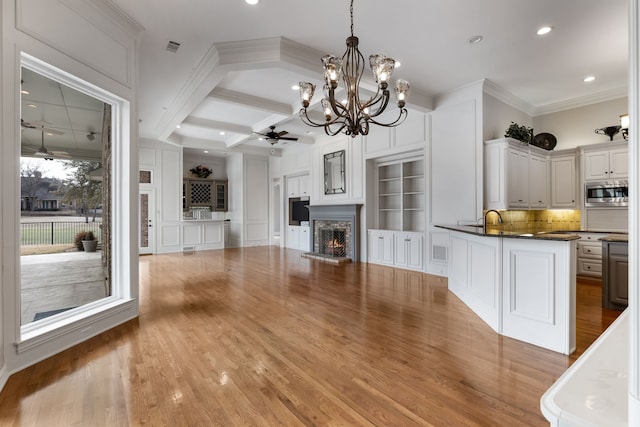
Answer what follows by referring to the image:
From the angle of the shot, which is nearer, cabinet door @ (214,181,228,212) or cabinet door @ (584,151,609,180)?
cabinet door @ (584,151,609,180)

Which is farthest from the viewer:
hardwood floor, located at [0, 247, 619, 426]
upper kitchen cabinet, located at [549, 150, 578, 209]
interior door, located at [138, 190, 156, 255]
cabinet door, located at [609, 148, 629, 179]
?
interior door, located at [138, 190, 156, 255]

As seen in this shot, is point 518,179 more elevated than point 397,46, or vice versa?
point 397,46

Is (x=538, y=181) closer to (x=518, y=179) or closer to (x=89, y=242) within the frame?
(x=518, y=179)

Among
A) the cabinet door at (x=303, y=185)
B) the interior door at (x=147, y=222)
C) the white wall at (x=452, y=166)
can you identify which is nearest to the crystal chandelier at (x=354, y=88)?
the white wall at (x=452, y=166)

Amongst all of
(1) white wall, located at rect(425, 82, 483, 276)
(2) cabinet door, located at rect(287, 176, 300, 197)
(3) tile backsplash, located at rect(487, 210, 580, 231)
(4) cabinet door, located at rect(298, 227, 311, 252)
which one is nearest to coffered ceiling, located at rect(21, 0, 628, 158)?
(1) white wall, located at rect(425, 82, 483, 276)

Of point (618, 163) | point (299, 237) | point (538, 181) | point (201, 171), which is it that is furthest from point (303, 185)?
point (618, 163)

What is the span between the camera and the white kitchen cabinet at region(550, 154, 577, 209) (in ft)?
Result: 19.5

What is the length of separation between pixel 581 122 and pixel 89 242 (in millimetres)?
8292

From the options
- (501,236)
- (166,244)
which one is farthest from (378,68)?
(166,244)

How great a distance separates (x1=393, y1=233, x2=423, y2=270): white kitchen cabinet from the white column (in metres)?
5.71

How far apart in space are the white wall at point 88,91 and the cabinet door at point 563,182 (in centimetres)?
710

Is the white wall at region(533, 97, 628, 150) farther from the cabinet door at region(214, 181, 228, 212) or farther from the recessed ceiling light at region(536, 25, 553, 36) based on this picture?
the cabinet door at region(214, 181, 228, 212)

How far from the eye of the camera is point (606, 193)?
5.57m

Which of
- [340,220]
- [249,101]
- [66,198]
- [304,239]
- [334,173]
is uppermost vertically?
[249,101]
